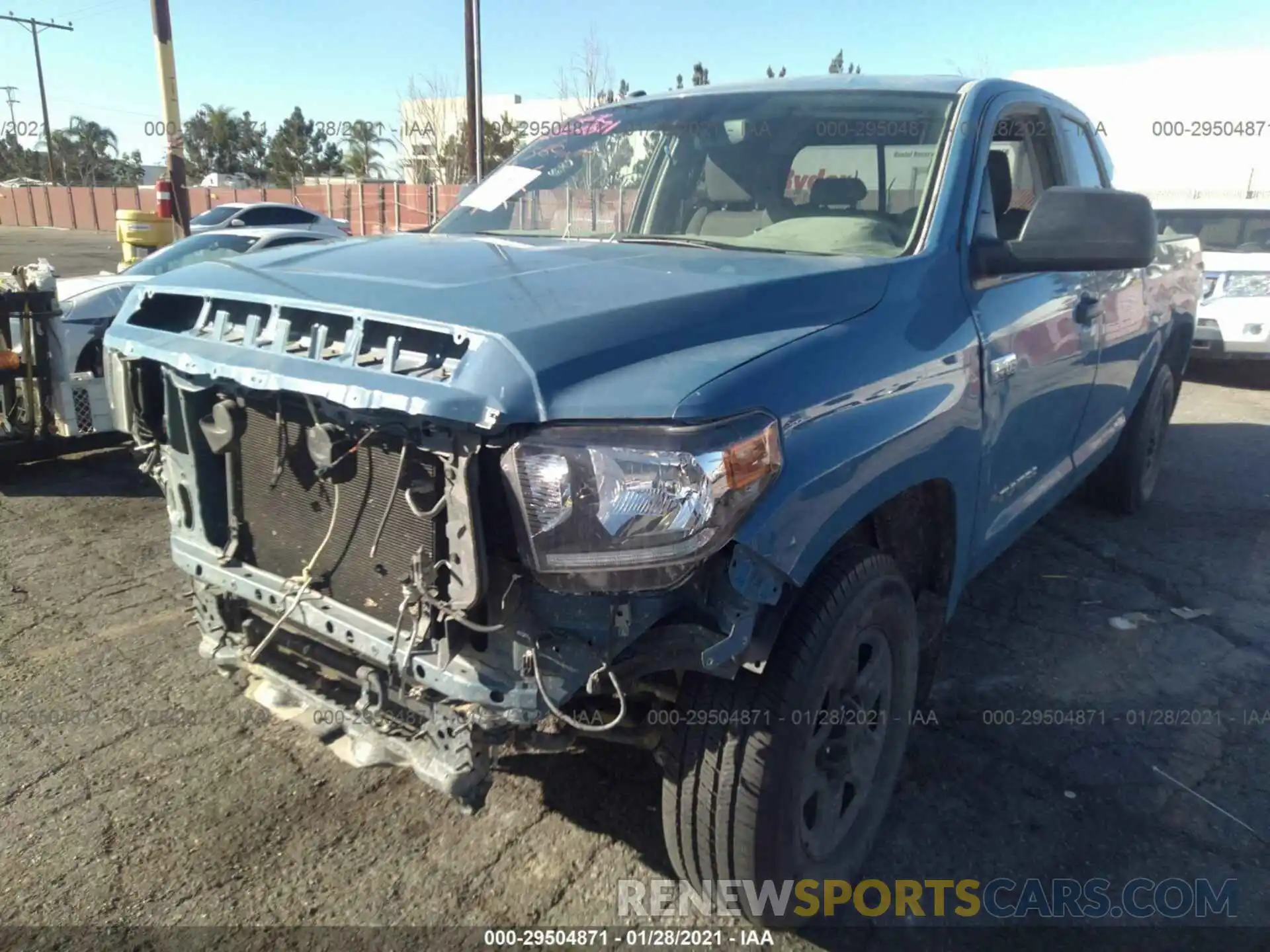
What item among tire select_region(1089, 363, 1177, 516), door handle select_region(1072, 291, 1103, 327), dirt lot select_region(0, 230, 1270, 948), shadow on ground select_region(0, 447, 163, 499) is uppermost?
door handle select_region(1072, 291, 1103, 327)

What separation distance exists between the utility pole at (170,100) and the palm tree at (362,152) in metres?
28.7

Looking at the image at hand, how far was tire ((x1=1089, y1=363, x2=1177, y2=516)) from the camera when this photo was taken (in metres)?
5.02

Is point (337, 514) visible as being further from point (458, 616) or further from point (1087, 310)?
point (1087, 310)

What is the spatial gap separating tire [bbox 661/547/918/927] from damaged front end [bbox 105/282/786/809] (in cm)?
14

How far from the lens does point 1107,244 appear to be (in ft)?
8.69

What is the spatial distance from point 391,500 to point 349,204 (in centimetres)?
3045

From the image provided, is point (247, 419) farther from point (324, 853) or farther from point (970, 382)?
point (970, 382)

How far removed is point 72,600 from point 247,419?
7.83 ft

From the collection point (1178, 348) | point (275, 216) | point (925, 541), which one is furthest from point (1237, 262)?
point (275, 216)

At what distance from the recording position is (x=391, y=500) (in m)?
2.03

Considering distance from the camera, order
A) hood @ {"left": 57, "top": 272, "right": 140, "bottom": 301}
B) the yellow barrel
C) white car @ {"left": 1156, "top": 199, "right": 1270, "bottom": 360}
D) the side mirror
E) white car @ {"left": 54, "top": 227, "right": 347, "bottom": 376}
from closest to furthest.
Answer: the side mirror < white car @ {"left": 54, "top": 227, "right": 347, "bottom": 376} < hood @ {"left": 57, "top": 272, "right": 140, "bottom": 301} < white car @ {"left": 1156, "top": 199, "right": 1270, "bottom": 360} < the yellow barrel

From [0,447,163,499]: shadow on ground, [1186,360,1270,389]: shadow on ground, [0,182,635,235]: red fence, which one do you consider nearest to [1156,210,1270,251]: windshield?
[1186,360,1270,389]: shadow on ground

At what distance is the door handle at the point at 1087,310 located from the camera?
339 centimetres

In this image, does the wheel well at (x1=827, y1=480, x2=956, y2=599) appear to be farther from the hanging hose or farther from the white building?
the white building
